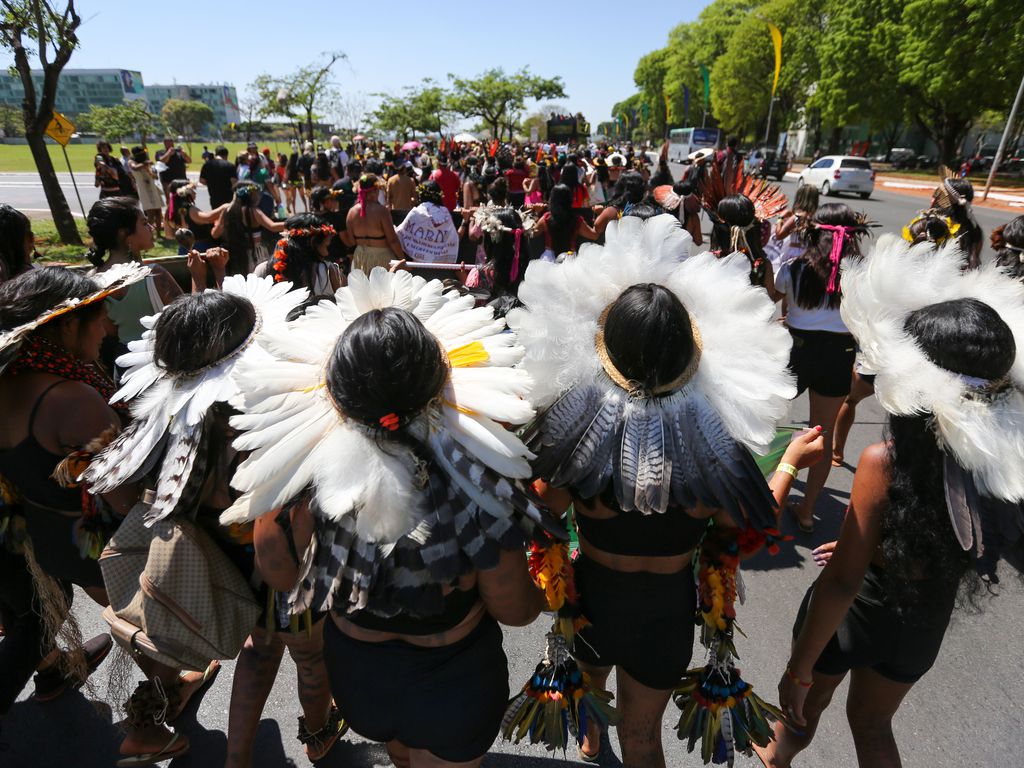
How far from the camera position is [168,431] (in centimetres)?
174

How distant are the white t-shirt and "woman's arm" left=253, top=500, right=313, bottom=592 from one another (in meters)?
3.14

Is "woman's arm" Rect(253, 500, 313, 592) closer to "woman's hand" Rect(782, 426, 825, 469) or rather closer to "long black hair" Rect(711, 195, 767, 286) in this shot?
"woman's hand" Rect(782, 426, 825, 469)

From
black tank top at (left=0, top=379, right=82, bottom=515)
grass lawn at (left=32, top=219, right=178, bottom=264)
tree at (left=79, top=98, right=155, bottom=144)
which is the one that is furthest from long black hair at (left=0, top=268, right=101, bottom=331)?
tree at (left=79, top=98, right=155, bottom=144)

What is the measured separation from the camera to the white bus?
3359 centimetres

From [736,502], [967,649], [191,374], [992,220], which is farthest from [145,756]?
[992,220]

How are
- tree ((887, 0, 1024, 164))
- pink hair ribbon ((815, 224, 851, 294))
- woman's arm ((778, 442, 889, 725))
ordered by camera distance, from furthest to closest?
tree ((887, 0, 1024, 164)) → pink hair ribbon ((815, 224, 851, 294)) → woman's arm ((778, 442, 889, 725))

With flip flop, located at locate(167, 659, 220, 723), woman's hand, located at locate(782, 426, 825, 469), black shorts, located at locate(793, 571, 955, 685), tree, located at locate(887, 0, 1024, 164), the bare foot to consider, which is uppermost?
tree, located at locate(887, 0, 1024, 164)

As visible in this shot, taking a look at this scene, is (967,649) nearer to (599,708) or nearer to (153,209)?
(599,708)

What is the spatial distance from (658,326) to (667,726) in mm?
1925

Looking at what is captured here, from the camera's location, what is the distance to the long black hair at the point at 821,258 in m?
3.41

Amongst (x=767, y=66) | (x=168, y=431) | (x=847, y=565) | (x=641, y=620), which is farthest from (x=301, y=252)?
(x=767, y=66)

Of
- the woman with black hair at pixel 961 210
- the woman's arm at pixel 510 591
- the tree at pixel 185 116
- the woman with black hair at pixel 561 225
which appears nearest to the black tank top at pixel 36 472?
the woman's arm at pixel 510 591

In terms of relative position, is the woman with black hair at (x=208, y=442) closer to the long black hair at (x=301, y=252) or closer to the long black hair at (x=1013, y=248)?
the long black hair at (x=301, y=252)

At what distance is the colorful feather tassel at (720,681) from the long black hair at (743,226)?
2.69 meters
